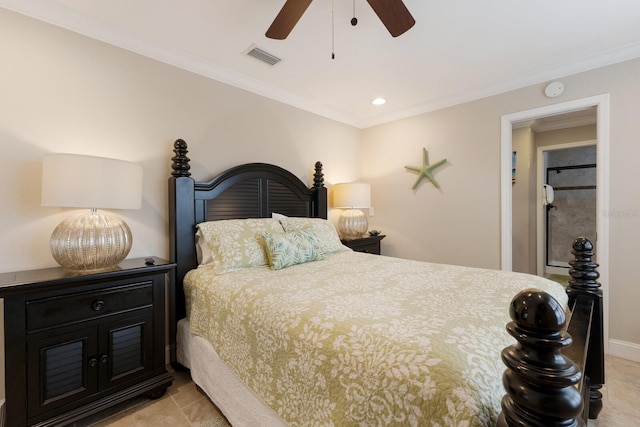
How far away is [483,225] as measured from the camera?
301 centimetres

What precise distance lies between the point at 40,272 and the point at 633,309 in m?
4.29

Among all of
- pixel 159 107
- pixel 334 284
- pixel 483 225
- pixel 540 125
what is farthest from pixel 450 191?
pixel 159 107

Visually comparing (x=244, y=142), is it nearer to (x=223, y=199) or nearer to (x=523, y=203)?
(x=223, y=199)

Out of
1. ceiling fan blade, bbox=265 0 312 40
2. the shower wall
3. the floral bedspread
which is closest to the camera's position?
the floral bedspread

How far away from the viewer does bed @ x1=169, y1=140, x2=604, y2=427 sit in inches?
23.1

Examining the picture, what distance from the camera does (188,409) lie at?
5.67ft

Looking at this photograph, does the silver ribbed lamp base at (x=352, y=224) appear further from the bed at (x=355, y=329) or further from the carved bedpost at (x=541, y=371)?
the carved bedpost at (x=541, y=371)

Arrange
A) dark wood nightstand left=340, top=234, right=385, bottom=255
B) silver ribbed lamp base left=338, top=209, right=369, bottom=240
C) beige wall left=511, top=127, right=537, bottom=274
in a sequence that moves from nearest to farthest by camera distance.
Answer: dark wood nightstand left=340, top=234, right=385, bottom=255
silver ribbed lamp base left=338, top=209, right=369, bottom=240
beige wall left=511, top=127, right=537, bottom=274

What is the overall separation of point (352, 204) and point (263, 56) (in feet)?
5.97

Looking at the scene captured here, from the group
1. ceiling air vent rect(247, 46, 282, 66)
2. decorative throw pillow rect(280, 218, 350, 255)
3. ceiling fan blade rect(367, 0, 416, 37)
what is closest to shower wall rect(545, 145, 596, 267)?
decorative throw pillow rect(280, 218, 350, 255)

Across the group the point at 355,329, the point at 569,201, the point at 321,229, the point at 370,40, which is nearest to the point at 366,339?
the point at 355,329

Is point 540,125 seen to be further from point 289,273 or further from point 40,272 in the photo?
point 40,272

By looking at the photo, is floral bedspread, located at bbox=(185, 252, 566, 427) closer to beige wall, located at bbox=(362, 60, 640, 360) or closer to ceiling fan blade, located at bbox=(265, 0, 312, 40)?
beige wall, located at bbox=(362, 60, 640, 360)

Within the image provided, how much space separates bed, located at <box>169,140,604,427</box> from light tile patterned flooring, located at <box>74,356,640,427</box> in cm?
12
